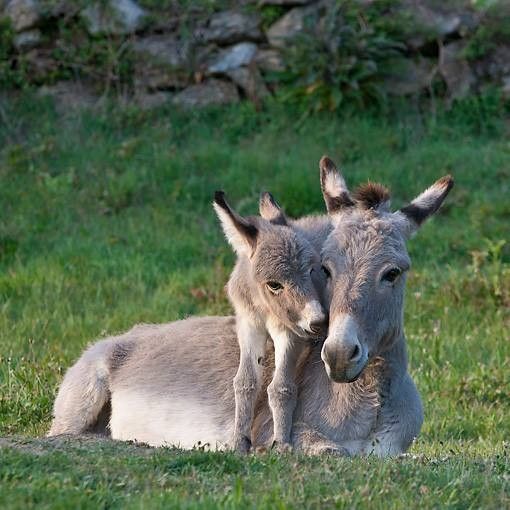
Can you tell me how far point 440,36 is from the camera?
1719 centimetres

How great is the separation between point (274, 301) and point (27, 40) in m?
11.4

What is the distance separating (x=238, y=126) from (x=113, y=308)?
16.8 ft

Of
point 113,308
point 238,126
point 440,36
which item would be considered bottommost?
point 113,308

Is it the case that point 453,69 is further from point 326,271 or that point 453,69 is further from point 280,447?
point 280,447

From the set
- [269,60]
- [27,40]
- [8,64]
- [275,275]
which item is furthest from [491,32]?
[275,275]

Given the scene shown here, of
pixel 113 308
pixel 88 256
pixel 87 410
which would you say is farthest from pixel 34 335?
pixel 87 410

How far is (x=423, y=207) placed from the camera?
7.66 meters

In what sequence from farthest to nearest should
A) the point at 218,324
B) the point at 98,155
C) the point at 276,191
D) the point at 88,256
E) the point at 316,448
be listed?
the point at 98,155, the point at 276,191, the point at 88,256, the point at 218,324, the point at 316,448

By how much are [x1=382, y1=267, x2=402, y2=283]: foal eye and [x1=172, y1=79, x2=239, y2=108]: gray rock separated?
412 inches

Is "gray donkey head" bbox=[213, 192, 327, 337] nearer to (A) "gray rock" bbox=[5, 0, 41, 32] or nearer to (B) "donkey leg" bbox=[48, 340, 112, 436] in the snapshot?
(B) "donkey leg" bbox=[48, 340, 112, 436]

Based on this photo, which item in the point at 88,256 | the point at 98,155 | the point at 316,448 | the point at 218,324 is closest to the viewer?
the point at 316,448

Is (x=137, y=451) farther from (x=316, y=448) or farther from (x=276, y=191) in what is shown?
(x=276, y=191)

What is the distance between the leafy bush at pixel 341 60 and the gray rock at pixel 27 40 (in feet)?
12.4

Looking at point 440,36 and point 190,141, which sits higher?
point 440,36
